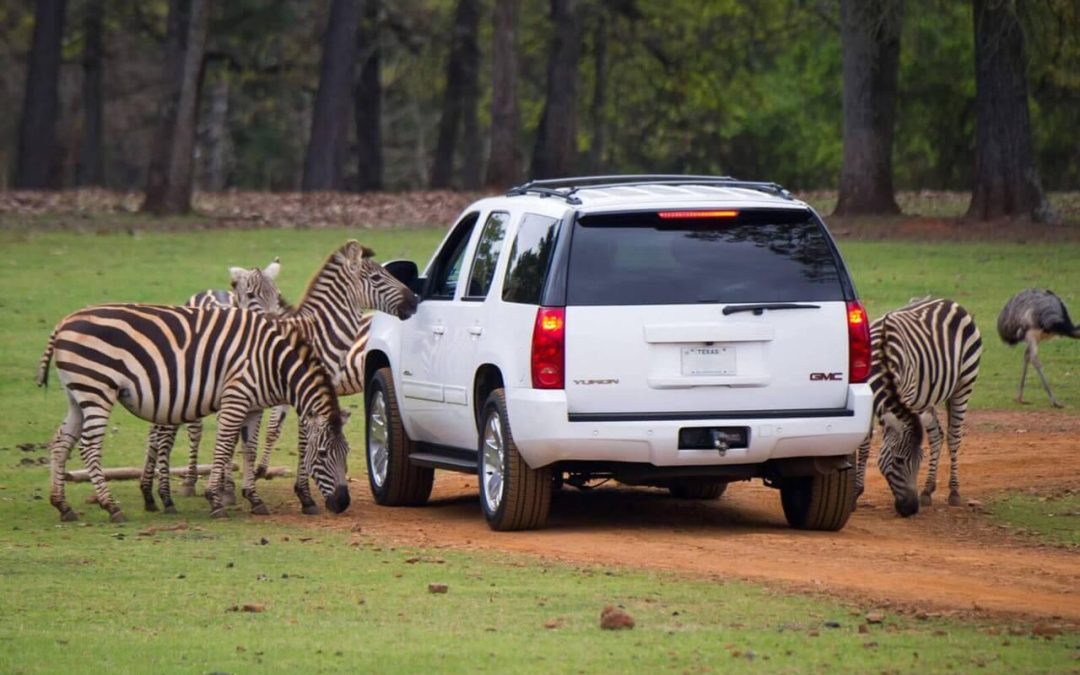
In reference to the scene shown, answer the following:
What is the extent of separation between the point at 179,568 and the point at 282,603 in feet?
4.41

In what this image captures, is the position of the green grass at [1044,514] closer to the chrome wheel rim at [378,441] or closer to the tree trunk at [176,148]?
the chrome wheel rim at [378,441]

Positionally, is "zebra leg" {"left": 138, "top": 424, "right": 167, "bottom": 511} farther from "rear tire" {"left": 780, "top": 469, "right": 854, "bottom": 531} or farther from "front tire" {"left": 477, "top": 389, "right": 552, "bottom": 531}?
"rear tire" {"left": 780, "top": 469, "right": 854, "bottom": 531}

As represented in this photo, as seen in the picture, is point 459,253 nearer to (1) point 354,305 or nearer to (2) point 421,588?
(1) point 354,305

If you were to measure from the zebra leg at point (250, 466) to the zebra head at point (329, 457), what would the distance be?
437 mm

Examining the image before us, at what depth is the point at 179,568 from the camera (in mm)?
10586

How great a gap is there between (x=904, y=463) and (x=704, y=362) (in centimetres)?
270

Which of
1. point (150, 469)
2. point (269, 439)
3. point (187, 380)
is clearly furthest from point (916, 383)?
point (150, 469)

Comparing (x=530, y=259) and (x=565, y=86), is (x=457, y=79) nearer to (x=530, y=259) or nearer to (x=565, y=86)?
(x=565, y=86)

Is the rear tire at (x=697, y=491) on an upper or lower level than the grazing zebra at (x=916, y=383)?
lower

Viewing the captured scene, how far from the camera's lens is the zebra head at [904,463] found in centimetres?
1340

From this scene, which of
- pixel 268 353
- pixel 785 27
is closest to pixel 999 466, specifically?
pixel 268 353

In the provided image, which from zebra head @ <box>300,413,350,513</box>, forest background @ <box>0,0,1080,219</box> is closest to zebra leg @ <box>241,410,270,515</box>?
zebra head @ <box>300,413,350,513</box>

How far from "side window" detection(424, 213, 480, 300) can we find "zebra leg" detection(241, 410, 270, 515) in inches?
60.8

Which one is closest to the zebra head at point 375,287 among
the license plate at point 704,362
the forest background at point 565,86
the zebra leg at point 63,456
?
the zebra leg at point 63,456
